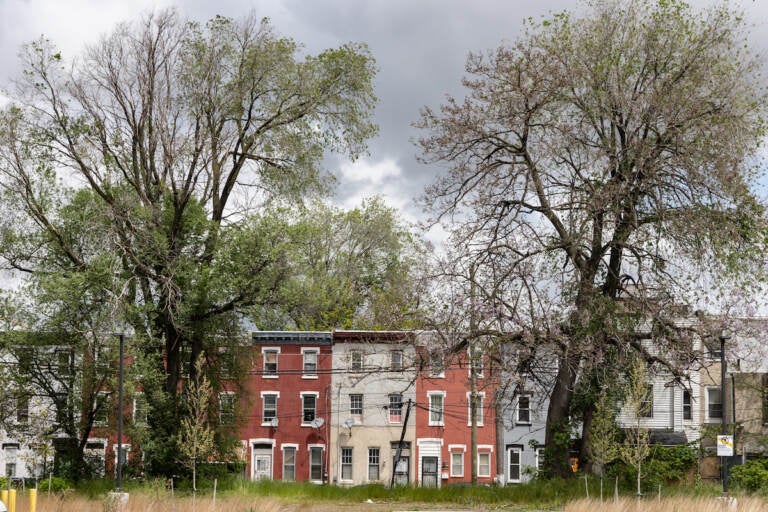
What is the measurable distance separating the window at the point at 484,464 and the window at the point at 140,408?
25714 millimetres

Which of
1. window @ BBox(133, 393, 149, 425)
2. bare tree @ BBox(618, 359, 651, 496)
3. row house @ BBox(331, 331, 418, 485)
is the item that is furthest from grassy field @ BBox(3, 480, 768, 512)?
row house @ BBox(331, 331, 418, 485)

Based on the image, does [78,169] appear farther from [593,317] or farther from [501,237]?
[593,317]

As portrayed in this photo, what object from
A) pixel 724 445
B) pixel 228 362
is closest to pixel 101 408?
pixel 228 362

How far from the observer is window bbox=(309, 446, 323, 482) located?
57.5m

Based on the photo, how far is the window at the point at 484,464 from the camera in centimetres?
5765

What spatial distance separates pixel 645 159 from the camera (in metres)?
31.0

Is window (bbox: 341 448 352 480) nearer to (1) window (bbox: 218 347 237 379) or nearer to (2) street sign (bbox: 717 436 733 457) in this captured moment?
(1) window (bbox: 218 347 237 379)

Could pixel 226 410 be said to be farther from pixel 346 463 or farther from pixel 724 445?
pixel 724 445

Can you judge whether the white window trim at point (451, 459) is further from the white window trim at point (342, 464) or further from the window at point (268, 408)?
the window at point (268, 408)

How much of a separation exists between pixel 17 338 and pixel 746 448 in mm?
34925

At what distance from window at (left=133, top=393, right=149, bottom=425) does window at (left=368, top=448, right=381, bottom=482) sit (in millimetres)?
21945

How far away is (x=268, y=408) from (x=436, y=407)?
10.2 m

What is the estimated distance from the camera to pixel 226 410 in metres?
40.7

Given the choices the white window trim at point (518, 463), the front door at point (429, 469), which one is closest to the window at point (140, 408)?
the front door at point (429, 469)
